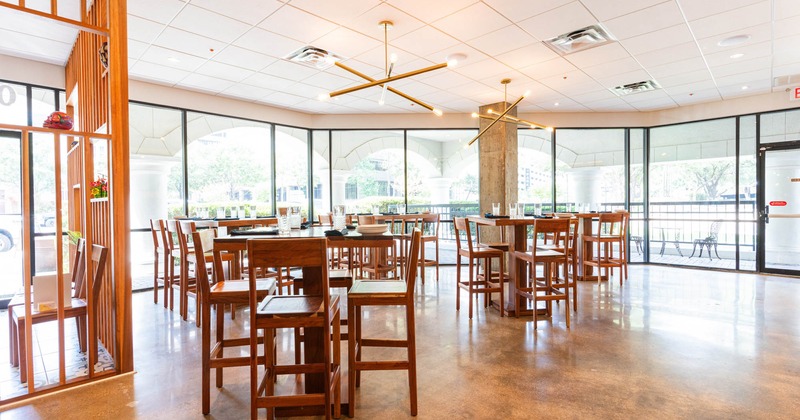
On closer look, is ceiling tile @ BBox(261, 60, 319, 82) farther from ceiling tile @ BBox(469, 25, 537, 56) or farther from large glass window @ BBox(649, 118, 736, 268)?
large glass window @ BBox(649, 118, 736, 268)

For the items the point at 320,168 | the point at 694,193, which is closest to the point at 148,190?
A: the point at 320,168

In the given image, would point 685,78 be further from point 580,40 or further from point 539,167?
point 539,167

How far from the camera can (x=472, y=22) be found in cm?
388

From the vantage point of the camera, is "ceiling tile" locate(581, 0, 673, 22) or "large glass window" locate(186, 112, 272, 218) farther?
"large glass window" locate(186, 112, 272, 218)

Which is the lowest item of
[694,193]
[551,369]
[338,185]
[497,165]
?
[551,369]

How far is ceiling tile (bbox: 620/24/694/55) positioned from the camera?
161 inches

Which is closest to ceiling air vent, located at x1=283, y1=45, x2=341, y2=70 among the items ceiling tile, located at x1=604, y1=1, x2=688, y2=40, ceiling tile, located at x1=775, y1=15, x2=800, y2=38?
ceiling tile, located at x1=604, y1=1, x2=688, y2=40

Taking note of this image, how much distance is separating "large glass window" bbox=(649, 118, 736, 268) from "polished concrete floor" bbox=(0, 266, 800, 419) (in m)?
3.03

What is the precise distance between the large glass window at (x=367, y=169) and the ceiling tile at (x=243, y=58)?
2.92 m

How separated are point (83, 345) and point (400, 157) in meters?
5.89

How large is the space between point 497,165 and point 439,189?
1.77m

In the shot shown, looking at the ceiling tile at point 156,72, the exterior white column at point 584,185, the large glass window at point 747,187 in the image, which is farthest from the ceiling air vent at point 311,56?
the large glass window at point 747,187

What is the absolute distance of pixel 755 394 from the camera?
2.43m

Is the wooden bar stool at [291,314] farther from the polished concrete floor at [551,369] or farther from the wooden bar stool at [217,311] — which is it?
the polished concrete floor at [551,369]
